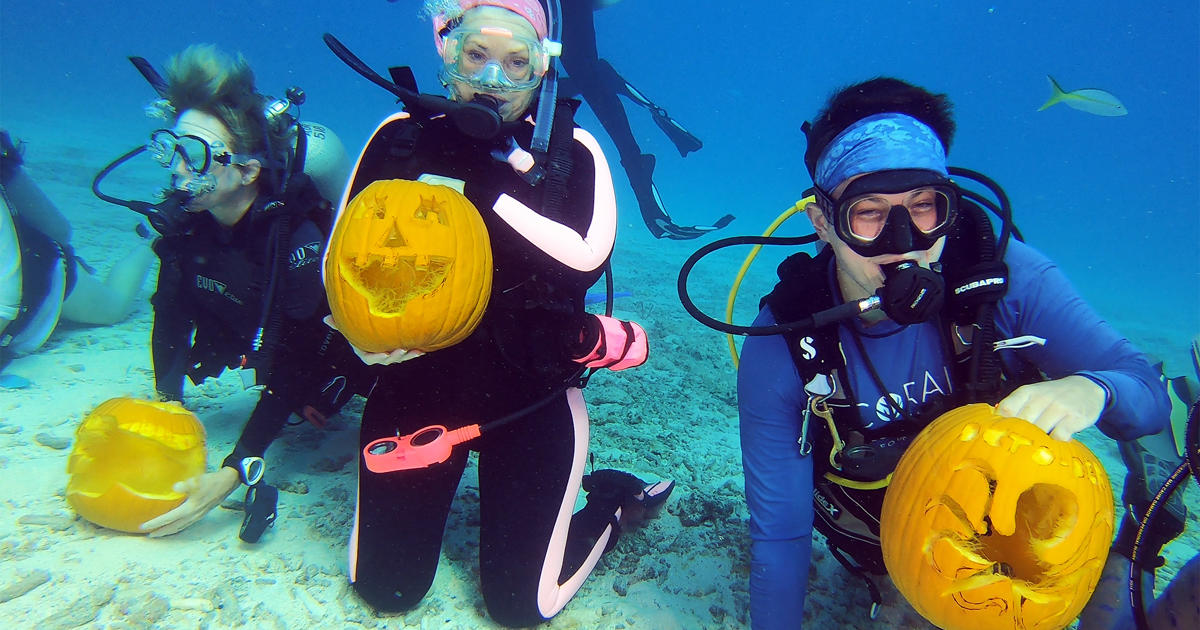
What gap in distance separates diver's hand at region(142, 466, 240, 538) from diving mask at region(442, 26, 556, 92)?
249 centimetres

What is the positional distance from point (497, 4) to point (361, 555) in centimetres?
301

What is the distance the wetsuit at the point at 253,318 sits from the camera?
3154 millimetres

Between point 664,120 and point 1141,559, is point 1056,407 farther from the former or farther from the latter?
point 664,120

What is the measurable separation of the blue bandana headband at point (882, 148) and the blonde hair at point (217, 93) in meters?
3.34

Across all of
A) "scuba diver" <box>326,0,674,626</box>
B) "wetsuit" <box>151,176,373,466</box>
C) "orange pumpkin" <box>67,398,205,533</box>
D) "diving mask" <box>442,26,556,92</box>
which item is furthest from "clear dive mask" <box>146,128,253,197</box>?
"diving mask" <box>442,26,556,92</box>

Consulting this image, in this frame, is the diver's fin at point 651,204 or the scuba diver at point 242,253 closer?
the scuba diver at point 242,253

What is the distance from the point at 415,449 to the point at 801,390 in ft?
5.89

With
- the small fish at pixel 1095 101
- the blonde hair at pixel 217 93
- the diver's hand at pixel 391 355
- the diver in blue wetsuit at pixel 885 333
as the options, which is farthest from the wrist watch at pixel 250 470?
the small fish at pixel 1095 101

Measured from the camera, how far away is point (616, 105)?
1098 centimetres

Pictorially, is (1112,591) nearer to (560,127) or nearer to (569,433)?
(569,433)

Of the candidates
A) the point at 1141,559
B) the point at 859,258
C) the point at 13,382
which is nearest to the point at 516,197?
the point at 859,258

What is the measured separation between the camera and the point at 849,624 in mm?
2693

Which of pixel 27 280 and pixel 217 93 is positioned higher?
pixel 217 93

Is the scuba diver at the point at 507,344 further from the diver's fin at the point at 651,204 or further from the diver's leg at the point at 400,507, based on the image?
the diver's fin at the point at 651,204
